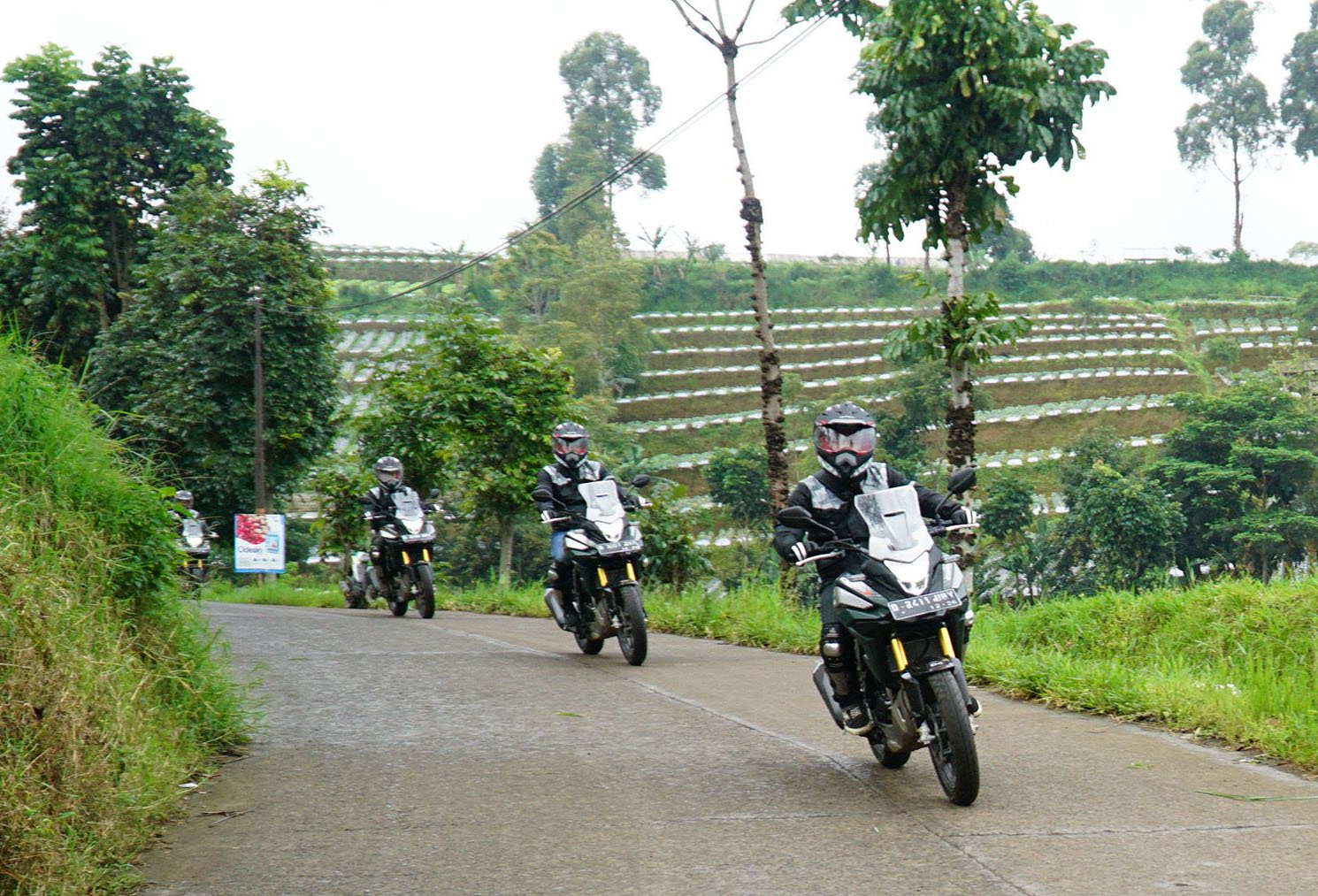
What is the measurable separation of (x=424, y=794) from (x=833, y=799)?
5.90 ft

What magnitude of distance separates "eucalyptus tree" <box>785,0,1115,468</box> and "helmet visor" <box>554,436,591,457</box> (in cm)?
536

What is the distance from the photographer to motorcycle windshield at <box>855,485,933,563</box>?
6.03 m

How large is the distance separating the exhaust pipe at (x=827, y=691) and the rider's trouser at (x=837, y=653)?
0.19 feet

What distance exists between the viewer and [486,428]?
85.1ft

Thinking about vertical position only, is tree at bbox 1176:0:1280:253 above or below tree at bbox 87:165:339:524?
above

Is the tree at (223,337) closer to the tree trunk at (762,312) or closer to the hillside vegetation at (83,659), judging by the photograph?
the tree trunk at (762,312)

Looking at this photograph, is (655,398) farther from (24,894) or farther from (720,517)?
(24,894)

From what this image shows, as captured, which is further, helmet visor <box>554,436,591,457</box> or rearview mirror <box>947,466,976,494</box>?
helmet visor <box>554,436,591,457</box>

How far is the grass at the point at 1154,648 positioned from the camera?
24.7ft

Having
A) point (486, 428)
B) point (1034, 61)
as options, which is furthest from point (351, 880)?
point (486, 428)

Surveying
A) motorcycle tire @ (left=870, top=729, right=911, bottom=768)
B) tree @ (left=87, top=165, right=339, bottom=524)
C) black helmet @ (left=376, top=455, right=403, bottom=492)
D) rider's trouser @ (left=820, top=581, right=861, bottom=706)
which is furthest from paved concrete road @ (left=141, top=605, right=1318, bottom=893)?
tree @ (left=87, top=165, right=339, bottom=524)

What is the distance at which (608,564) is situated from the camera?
36.9 feet

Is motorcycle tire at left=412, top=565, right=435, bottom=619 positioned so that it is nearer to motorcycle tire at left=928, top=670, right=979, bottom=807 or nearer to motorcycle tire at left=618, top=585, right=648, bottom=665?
motorcycle tire at left=618, top=585, right=648, bottom=665

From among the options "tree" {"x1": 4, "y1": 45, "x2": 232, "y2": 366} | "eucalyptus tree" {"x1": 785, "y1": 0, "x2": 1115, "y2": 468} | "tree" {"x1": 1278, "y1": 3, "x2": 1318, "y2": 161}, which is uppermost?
"tree" {"x1": 1278, "y1": 3, "x2": 1318, "y2": 161}
